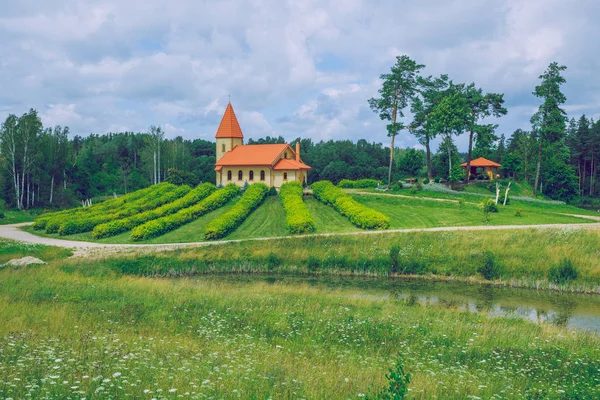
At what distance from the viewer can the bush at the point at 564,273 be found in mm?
24375

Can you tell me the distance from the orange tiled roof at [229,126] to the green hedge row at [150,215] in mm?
8219

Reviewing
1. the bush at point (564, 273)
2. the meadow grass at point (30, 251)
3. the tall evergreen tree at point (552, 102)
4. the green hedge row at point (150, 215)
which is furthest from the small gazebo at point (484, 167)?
the meadow grass at point (30, 251)

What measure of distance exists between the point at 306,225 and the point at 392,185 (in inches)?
831

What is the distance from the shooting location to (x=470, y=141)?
5700 centimetres

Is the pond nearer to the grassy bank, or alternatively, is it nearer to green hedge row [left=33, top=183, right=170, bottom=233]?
the grassy bank

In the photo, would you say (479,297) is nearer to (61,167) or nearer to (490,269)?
(490,269)

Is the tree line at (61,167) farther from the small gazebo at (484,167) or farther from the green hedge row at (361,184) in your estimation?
the small gazebo at (484,167)

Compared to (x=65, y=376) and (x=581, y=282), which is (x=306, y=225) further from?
(x=65, y=376)

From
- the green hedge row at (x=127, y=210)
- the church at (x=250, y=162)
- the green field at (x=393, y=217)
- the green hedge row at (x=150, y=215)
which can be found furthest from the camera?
the church at (x=250, y=162)

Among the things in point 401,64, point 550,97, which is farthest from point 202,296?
point 550,97

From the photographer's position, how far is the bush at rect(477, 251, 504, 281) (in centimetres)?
2588

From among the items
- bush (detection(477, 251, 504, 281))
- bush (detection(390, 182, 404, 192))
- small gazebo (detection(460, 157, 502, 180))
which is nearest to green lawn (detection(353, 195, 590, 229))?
bush (detection(390, 182, 404, 192))

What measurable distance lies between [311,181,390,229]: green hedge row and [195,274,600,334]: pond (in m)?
10.7

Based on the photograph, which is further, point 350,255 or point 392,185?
point 392,185
